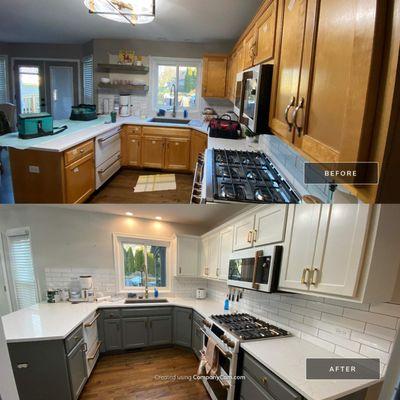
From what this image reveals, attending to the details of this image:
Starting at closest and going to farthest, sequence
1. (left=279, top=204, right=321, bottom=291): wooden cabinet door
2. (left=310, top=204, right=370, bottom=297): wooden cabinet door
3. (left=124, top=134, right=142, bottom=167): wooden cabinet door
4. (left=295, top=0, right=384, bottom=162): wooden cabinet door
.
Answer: (left=295, top=0, right=384, bottom=162): wooden cabinet door → (left=310, top=204, right=370, bottom=297): wooden cabinet door → (left=279, top=204, right=321, bottom=291): wooden cabinet door → (left=124, top=134, right=142, bottom=167): wooden cabinet door

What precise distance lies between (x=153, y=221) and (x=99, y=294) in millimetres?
206

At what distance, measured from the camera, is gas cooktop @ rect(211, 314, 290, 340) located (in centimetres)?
77

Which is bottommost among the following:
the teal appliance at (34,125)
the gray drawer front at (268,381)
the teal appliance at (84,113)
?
the gray drawer front at (268,381)

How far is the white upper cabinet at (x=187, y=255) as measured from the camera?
670 mm

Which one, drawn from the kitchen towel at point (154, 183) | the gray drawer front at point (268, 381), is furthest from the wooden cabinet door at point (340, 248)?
the kitchen towel at point (154, 183)

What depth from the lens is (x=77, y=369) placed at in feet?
1.88

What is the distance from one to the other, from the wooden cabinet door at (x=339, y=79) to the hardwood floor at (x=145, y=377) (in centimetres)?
61

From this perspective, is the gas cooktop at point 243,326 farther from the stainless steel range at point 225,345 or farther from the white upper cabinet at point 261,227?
the white upper cabinet at point 261,227

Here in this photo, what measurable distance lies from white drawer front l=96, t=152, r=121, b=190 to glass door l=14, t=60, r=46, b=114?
189 millimetres

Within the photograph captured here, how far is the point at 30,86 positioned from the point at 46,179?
192 millimetres

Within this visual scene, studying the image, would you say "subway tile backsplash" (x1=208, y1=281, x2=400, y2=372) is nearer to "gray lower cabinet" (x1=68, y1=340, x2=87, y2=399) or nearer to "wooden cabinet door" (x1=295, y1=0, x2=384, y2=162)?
"gray lower cabinet" (x1=68, y1=340, x2=87, y2=399)

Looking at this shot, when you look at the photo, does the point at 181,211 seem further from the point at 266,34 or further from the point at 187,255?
the point at 266,34

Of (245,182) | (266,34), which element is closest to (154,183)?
(245,182)

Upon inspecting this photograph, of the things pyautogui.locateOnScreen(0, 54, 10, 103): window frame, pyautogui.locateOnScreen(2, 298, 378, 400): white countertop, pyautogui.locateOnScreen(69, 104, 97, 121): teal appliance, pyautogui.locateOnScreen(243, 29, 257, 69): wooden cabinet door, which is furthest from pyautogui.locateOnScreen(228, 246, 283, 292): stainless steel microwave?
pyautogui.locateOnScreen(243, 29, 257, 69): wooden cabinet door
